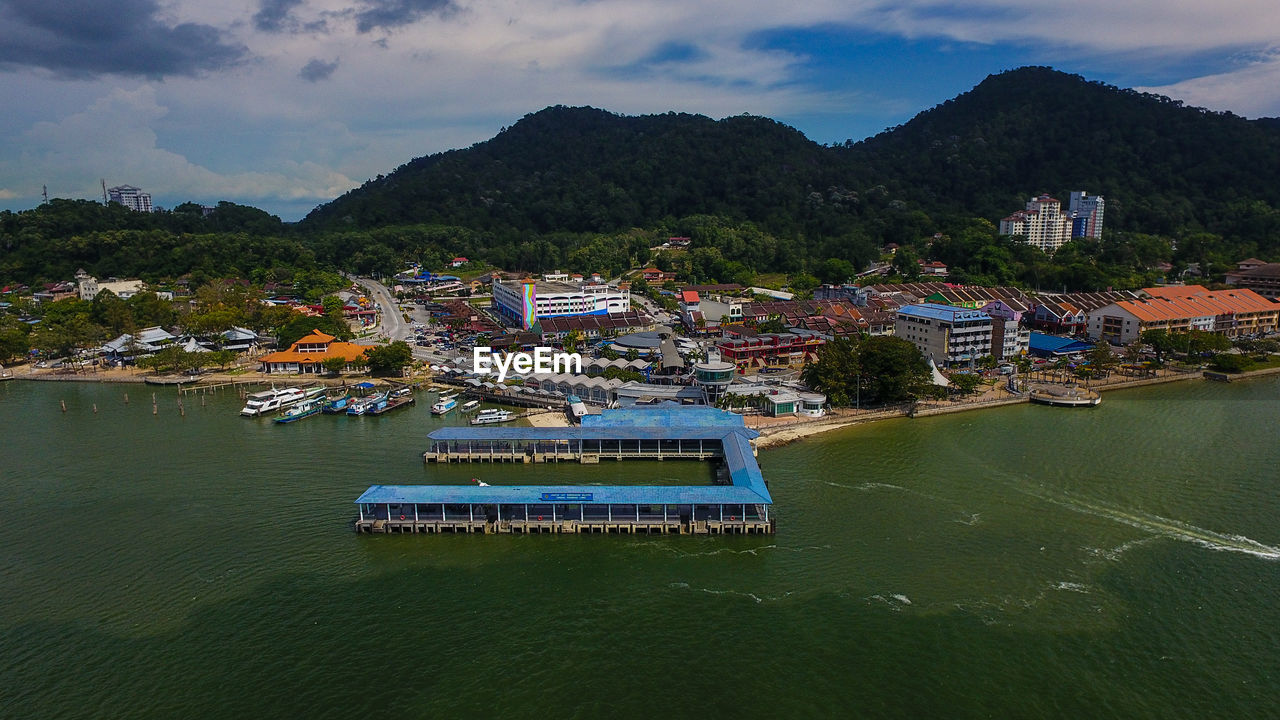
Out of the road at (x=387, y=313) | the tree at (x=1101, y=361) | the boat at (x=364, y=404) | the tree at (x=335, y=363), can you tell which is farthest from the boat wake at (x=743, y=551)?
the road at (x=387, y=313)

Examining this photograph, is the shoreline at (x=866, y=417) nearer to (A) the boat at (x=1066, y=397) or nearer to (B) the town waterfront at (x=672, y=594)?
(A) the boat at (x=1066, y=397)

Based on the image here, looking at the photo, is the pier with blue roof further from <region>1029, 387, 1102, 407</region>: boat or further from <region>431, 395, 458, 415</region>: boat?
<region>1029, 387, 1102, 407</region>: boat

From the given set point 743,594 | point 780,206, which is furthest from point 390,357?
point 780,206

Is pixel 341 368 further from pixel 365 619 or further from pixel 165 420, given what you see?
pixel 365 619

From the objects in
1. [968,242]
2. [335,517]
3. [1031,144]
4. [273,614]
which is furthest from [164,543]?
[1031,144]

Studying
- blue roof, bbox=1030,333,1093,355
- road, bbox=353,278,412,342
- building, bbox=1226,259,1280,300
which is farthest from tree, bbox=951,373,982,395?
building, bbox=1226,259,1280,300

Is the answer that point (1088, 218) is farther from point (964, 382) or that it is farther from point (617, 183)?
point (964, 382)
